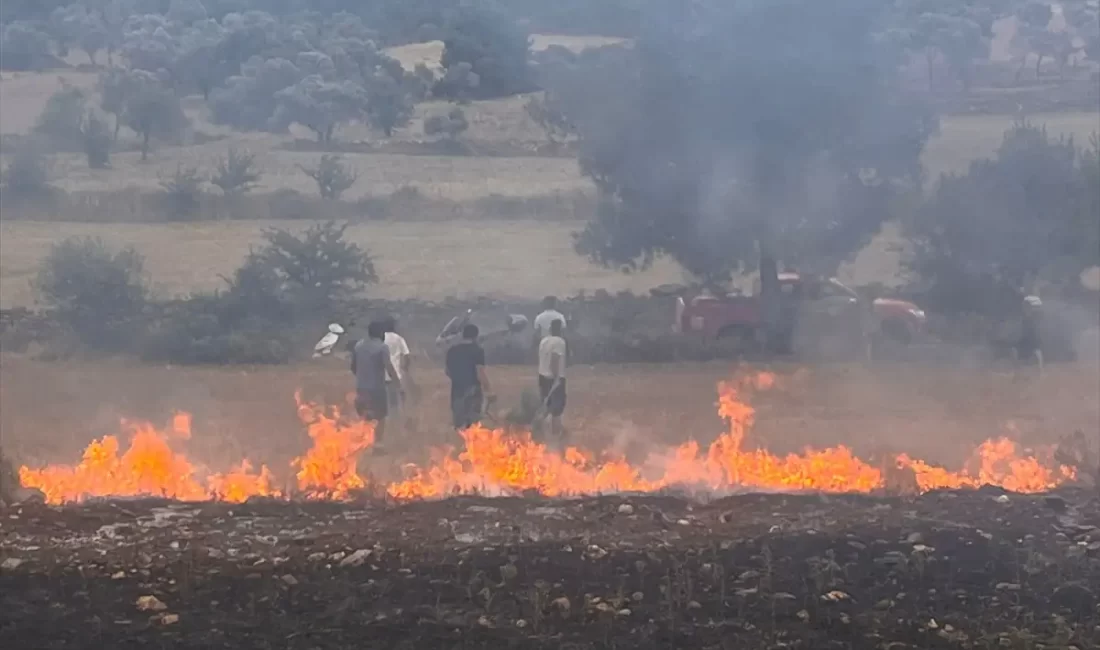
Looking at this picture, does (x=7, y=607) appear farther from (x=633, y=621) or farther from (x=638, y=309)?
(x=638, y=309)

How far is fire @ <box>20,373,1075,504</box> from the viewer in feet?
27.4

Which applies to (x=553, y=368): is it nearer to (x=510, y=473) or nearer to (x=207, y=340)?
(x=510, y=473)

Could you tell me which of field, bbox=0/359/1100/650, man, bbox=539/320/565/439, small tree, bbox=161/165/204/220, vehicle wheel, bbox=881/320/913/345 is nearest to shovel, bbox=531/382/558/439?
man, bbox=539/320/565/439

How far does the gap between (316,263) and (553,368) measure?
7.08m

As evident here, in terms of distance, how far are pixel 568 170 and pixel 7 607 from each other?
11.5m

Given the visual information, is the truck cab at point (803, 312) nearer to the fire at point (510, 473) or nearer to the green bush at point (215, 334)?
the green bush at point (215, 334)

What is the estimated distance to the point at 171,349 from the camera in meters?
16.1

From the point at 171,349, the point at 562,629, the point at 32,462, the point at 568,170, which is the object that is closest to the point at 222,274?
the point at 171,349

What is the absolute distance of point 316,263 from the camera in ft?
54.7

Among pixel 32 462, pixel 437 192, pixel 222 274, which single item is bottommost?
pixel 32 462

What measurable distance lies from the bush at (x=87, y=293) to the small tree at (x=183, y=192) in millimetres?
1059

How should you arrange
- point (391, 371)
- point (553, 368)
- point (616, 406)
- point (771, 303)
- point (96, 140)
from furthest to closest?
point (771, 303) < point (96, 140) < point (616, 406) < point (553, 368) < point (391, 371)

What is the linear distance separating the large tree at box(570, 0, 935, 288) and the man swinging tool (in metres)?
5.64

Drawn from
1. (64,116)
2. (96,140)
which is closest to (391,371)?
(96,140)
